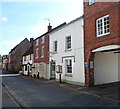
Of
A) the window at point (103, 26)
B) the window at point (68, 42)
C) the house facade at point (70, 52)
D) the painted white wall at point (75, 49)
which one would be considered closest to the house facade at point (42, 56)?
Result: the house facade at point (70, 52)

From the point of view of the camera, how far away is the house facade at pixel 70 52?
49.0ft

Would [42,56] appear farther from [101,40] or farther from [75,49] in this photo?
[101,40]

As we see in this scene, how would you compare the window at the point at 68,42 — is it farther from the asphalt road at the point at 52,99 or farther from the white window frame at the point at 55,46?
the asphalt road at the point at 52,99

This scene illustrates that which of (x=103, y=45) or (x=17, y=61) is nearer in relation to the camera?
(x=103, y=45)

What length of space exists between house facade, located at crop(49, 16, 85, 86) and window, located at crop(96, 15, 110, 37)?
2197mm

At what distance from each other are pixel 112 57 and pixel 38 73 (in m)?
14.2

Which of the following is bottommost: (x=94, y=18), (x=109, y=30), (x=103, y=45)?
(x=103, y=45)

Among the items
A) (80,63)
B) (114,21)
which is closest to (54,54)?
(80,63)

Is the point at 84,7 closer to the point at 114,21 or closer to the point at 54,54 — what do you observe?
the point at 114,21

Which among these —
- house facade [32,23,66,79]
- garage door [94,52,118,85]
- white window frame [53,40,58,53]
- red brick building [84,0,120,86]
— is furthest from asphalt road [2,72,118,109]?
house facade [32,23,66,79]

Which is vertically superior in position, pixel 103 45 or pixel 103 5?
pixel 103 5

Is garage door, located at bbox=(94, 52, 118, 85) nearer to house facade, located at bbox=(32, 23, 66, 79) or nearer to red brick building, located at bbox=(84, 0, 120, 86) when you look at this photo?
red brick building, located at bbox=(84, 0, 120, 86)

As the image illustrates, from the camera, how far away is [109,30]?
11.8m

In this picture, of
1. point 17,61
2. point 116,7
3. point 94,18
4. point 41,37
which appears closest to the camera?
point 116,7
